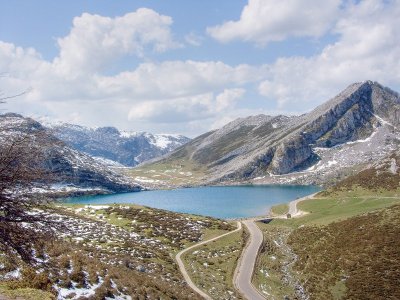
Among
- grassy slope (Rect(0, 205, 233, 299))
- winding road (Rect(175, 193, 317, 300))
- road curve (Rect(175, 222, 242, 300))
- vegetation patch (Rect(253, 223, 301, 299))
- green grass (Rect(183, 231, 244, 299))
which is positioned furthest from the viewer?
vegetation patch (Rect(253, 223, 301, 299))

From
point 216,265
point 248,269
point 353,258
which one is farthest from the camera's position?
point 216,265

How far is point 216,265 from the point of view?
56125 mm

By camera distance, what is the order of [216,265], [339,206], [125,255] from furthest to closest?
[339,206]
[216,265]
[125,255]

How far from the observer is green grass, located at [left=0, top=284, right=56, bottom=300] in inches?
619

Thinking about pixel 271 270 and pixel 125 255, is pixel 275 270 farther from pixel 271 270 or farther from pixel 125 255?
pixel 125 255

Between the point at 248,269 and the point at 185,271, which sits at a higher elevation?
the point at 185,271

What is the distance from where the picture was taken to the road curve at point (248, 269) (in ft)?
150

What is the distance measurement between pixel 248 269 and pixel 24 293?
42081 millimetres

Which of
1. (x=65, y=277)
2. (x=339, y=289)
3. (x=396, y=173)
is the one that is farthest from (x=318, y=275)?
(x=396, y=173)

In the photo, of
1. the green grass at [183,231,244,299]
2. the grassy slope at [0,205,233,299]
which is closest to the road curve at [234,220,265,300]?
the green grass at [183,231,244,299]

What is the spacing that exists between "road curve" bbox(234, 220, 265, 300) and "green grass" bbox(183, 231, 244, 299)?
35.1 inches

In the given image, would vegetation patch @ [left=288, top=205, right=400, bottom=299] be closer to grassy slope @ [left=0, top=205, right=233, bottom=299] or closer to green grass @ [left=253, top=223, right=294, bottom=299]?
green grass @ [left=253, top=223, right=294, bottom=299]

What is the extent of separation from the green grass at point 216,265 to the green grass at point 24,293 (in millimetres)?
28072

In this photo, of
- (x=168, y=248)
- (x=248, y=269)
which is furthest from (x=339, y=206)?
(x=168, y=248)
